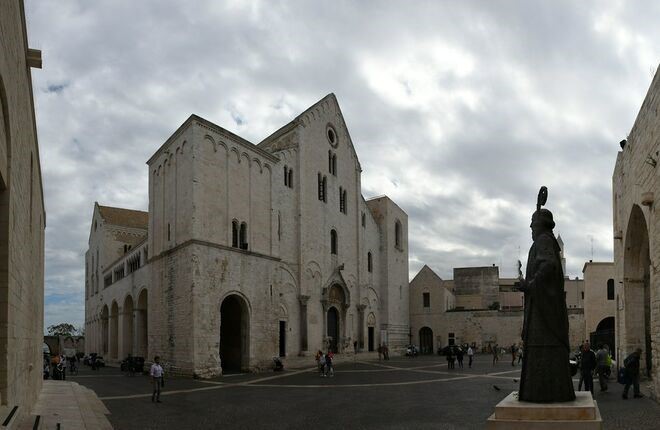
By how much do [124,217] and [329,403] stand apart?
1639 inches

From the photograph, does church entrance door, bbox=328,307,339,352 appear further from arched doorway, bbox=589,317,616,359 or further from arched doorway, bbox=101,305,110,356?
arched doorway, bbox=101,305,110,356

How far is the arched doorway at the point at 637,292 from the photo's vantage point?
1909 centimetres

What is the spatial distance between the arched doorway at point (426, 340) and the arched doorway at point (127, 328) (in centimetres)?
2357

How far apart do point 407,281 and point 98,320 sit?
2577cm

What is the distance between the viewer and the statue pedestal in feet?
22.4

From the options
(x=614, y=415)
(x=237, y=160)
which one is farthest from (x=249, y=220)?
(x=614, y=415)

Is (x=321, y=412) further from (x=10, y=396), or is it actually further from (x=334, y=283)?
(x=334, y=283)

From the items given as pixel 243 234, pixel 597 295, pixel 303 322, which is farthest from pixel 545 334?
pixel 597 295

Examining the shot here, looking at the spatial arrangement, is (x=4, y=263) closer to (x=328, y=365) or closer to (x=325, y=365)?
(x=328, y=365)

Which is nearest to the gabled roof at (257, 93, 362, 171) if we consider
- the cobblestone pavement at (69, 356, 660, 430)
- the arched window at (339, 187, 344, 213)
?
the arched window at (339, 187, 344, 213)

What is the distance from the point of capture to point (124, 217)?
53188 mm

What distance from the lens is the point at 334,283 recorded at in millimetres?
37312

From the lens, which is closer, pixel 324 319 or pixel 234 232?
pixel 234 232

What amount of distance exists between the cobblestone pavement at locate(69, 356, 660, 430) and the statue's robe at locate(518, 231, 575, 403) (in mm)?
4432
